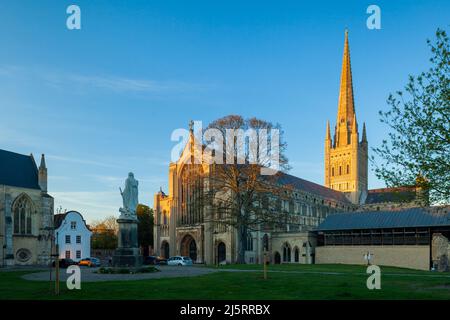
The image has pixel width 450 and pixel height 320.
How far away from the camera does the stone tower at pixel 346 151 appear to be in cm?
12356

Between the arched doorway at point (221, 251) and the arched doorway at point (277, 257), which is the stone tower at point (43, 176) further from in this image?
the arched doorway at point (277, 257)

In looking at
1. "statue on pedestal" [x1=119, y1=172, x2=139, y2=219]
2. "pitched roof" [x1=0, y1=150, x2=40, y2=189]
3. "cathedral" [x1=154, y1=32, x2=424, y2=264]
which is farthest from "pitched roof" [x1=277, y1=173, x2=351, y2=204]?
"statue on pedestal" [x1=119, y1=172, x2=139, y2=219]

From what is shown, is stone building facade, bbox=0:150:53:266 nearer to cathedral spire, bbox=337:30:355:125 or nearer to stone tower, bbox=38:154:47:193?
stone tower, bbox=38:154:47:193

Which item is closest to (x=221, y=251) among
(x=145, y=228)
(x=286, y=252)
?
(x=286, y=252)

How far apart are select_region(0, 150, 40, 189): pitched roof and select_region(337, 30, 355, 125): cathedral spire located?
9102cm

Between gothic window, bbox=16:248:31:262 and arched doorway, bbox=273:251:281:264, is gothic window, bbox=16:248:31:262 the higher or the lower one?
the higher one

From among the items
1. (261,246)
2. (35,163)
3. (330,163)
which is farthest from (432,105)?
(330,163)

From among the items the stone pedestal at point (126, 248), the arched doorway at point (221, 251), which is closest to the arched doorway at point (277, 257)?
the arched doorway at point (221, 251)

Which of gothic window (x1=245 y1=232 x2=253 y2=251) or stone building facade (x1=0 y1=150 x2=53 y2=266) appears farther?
gothic window (x1=245 y1=232 x2=253 y2=251)

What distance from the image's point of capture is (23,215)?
57.9m

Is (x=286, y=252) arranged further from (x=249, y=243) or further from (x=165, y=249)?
(x=165, y=249)

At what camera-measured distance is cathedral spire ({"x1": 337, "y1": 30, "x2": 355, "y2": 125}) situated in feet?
424

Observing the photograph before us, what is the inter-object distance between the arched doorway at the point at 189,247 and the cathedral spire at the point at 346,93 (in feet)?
247
